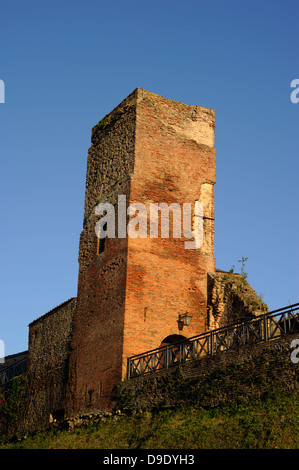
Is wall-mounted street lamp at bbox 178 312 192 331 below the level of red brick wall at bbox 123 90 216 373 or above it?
below

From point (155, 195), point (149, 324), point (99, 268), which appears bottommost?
point (149, 324)

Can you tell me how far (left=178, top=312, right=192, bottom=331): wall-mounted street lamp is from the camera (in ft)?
59.3

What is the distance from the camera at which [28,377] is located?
22.6 meters

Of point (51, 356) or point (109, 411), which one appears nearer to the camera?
point (109, 411)

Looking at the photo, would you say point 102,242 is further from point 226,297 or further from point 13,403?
point 13,403

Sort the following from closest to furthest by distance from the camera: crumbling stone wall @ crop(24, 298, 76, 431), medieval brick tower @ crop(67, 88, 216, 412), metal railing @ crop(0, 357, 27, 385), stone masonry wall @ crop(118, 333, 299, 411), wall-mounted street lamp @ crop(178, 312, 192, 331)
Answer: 1. stone masonry wall @ crop(118, 333, 299, 411)
2. medieval brick tower @ crop(67, 88, 216, 412)
3. wall-mounted street lamp @ crop(178, 312, 192, 331)
4. crumbling stone wall @ crop(24, 298, 76, 431)
5. metal railing @ crop(0, 357, 27, 385)

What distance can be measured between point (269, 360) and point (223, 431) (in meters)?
1.67

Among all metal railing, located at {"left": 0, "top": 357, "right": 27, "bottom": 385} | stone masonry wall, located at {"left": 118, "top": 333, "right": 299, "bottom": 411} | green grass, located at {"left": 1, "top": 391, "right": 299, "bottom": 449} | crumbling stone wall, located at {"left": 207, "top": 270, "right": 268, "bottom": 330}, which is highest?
crumbling stone wall, located at {"left": 207, "top": 270, "right": 268, "bottom": 330}

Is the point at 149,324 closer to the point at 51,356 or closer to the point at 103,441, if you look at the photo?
the point at 103,441

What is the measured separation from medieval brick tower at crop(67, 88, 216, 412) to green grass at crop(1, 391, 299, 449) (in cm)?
146

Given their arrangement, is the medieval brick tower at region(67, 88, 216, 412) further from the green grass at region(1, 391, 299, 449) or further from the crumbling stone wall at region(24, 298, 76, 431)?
the green grass at region(1, 391, 299, 449)

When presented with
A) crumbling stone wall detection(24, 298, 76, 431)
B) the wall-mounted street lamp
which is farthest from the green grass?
the wall-mounted street lamp

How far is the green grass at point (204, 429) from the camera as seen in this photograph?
1152 centimetres
